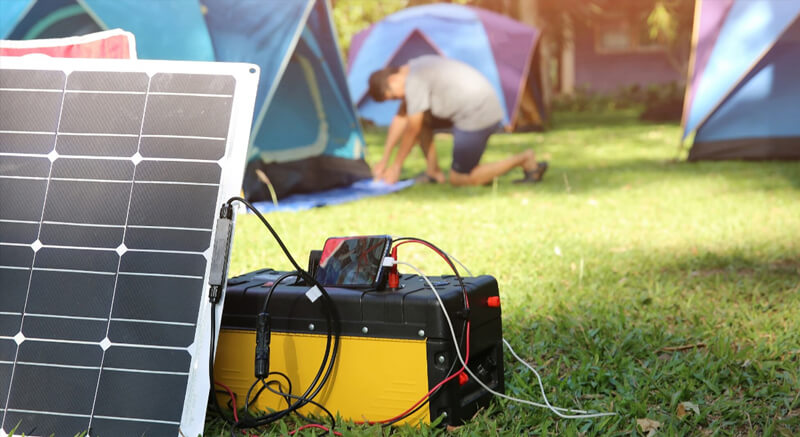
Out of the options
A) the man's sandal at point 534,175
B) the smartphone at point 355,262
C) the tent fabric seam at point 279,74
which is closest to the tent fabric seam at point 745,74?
the man's sandal at point 534,175

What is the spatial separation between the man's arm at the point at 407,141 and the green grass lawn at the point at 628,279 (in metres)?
0.41

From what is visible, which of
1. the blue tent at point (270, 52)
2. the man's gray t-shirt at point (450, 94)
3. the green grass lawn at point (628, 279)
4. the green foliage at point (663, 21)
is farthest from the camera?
the green foliage at point (663, 21)

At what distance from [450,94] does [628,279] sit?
12.7ft

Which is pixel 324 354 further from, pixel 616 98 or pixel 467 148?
pixel 616 98

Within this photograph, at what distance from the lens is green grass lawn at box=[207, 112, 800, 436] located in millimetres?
2395

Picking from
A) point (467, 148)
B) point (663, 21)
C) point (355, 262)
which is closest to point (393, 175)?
point (467, 148)

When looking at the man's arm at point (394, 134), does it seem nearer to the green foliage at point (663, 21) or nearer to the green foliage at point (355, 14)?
the green foliage at point (663, 21)

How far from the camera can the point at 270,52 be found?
654 cm

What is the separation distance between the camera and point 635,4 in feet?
78.9

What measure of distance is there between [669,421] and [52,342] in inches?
64.8

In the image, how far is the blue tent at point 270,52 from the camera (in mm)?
5633

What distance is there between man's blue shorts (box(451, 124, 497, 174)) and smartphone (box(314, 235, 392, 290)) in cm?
517

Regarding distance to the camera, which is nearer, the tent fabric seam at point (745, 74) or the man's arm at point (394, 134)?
the man's arm at point (394, 134)

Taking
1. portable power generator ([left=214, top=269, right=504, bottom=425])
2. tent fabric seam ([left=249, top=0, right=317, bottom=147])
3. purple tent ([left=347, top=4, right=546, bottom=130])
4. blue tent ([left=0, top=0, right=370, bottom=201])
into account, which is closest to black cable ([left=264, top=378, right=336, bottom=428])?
portable power generator ([left=214, top=269, right=504, bottom=425])
